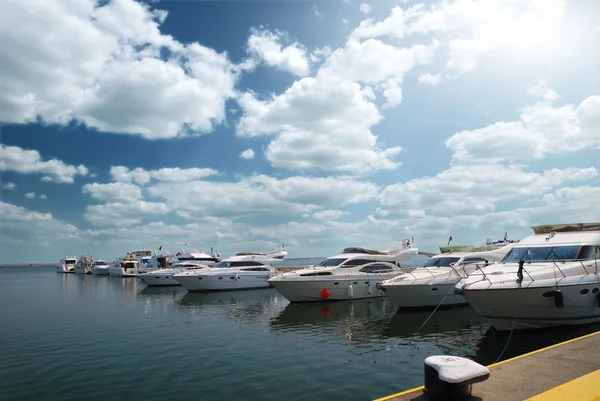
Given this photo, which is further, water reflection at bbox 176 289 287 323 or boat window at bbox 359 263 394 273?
boat window at bbox 359 263 394 273

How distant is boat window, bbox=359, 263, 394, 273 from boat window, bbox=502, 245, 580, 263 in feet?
37.4

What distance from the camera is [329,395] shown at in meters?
9.23

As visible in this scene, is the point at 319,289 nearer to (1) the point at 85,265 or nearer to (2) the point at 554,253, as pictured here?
(2) the point at 554,253

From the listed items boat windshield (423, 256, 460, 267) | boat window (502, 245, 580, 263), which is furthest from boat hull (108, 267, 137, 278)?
boat window (502, 245, 580, 263)

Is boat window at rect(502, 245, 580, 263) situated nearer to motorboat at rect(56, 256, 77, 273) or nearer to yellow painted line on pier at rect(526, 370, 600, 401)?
yellow painted line on pier at rect(526, 370, 600, 401)

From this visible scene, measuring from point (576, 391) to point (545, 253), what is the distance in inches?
472

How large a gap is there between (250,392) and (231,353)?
3.99m

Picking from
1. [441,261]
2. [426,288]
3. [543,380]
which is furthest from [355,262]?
[543,380]

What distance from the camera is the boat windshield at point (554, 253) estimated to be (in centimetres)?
1558

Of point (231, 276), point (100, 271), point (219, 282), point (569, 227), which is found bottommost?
point (100, 271)

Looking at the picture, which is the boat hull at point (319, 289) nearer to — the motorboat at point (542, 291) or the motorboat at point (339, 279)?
the motorboat at point (339, 279)

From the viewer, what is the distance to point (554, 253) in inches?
630

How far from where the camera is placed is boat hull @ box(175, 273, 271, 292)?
1410 inches

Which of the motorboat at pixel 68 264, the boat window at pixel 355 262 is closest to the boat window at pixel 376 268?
the boat window at pixel 355 262
